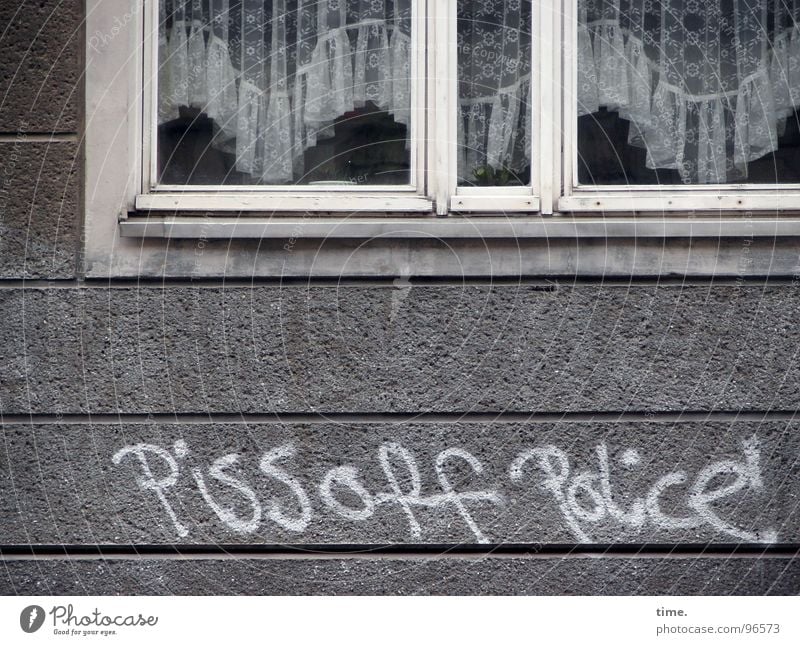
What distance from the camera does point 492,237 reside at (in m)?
3.87

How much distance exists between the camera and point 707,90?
158 inches

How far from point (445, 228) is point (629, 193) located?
72cm

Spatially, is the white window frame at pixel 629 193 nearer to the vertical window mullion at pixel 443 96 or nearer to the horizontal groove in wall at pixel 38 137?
the vertical window mullion at pixel 443 96

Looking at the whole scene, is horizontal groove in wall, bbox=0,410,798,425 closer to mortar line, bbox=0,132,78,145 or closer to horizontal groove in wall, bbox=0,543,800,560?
horizontal groove in wall, bbox=0,543,800,560

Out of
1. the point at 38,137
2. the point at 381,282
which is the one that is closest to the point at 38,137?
the point at 38,137

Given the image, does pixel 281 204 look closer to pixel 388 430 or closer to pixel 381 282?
pixel 381 282

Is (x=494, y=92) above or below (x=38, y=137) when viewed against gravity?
above

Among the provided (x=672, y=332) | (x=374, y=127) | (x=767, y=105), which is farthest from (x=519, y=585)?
(x=767, y=105)

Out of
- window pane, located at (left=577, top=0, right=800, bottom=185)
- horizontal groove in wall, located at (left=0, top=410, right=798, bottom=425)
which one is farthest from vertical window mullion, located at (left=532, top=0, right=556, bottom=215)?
horizontal groove in wall, located at (left=0, top=410, right=798, bottom=425)

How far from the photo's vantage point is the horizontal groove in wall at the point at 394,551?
3.81 m

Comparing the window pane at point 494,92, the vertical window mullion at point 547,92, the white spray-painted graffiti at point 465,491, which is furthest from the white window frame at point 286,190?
the white spray-painted graffiti at point 465,491

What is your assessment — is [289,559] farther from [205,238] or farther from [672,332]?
[672,332]
